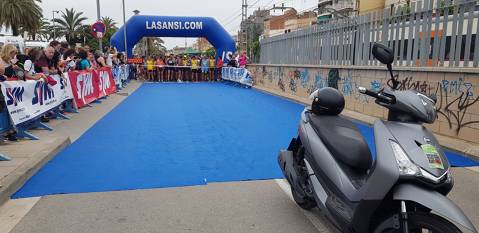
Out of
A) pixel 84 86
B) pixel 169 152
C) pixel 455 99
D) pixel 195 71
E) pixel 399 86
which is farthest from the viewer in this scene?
pixel 195 71

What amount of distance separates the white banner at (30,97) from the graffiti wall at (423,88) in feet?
19.5

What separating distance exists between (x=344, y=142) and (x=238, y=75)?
61.9 ft

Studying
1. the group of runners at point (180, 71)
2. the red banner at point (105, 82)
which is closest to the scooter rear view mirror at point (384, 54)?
the red banner at point (105, 82)

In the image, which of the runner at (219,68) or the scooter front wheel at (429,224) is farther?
the runner at (219,68)

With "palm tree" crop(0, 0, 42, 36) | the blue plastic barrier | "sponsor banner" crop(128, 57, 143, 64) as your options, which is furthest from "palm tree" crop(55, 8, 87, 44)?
the blue plastic barrier

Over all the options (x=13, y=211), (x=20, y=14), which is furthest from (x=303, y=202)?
(x=20, y=14)

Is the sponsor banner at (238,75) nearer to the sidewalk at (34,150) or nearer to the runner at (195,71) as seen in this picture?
the runner at (195,71)

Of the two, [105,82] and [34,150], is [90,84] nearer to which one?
[105,82]

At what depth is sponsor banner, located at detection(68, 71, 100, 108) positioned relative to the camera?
35.7 ft

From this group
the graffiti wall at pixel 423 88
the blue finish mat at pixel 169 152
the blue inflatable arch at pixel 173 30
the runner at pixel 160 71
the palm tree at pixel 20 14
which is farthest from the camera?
the palm tree at pixel 20 14

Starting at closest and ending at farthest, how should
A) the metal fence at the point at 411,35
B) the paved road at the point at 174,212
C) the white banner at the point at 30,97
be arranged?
the paved road at the point at 174,212 < the white banner at the point at 30,97 < the metal fence at the point at 411,35

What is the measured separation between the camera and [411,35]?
8727mm

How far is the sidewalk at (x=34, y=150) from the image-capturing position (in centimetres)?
475

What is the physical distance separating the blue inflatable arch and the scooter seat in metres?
22.7
